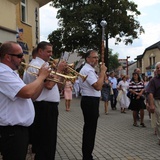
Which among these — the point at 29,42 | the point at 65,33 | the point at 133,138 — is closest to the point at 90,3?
the point at 65,33

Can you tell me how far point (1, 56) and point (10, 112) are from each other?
579 millimetres

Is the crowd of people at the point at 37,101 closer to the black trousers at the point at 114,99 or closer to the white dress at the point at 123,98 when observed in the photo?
the white dress at the point at 123,98

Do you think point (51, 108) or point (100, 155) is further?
point (100, 155)

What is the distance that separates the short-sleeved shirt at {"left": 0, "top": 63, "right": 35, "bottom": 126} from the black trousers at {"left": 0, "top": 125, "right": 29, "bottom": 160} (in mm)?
62

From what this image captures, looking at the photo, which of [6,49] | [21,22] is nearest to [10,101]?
[6,49]

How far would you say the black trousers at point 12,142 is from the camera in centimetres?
305

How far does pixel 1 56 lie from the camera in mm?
3225

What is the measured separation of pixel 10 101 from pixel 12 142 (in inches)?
15.4

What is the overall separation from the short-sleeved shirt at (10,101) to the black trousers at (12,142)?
0.20ft

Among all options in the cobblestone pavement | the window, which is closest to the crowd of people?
the cobblestone pavement

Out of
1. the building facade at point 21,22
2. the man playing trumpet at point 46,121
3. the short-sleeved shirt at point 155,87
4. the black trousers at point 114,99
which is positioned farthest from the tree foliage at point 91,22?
the man playing trumpet at point 46,121

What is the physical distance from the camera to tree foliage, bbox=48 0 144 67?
3156 centimetres

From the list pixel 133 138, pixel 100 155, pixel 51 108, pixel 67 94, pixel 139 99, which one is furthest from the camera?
pixel 67 94

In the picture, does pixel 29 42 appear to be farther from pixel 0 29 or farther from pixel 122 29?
pixel 122 29
